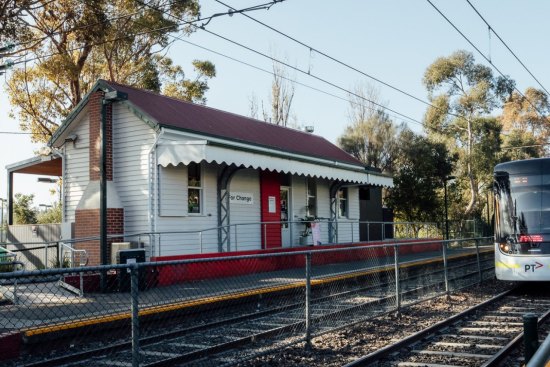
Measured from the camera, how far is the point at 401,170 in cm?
3703

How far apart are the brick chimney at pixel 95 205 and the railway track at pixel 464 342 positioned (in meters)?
9.33

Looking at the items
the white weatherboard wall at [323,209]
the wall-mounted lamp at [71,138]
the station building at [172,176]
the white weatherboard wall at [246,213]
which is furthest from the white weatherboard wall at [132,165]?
the white weatherboard wall at [323,209]

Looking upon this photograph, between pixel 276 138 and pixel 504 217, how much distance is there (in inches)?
430

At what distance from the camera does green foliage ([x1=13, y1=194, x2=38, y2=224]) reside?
1457 inches

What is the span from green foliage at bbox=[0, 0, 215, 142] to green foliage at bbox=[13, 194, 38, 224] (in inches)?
413

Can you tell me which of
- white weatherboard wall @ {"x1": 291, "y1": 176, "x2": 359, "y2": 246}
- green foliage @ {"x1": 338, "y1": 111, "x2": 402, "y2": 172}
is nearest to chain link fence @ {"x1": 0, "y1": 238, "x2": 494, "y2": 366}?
white weatherboard wall @ {"x1": 291, "y1": 176, "x2": 359, "y2": 246}


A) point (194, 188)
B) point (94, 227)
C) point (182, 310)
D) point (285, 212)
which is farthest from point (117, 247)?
point (285, 212)

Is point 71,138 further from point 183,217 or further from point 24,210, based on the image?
point 24,210

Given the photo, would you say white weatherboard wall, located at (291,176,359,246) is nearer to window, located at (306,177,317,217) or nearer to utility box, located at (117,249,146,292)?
window, located at (306,177,317,217)

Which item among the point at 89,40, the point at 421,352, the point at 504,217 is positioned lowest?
the point at 421,352

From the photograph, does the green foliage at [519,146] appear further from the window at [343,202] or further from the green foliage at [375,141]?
the window at [343,202]

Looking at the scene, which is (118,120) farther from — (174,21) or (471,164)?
(471,164)

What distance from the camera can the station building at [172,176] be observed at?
15898mm

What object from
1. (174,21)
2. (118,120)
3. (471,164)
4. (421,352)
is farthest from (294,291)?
(471,164)
